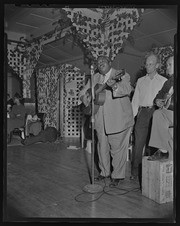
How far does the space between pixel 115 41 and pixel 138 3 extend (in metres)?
0.71

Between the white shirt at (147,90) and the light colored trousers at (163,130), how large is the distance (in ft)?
0.98

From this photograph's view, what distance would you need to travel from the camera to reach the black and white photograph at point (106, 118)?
2271 millimetres

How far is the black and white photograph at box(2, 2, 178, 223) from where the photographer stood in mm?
2271

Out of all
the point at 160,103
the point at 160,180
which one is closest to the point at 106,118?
the point at 160,103

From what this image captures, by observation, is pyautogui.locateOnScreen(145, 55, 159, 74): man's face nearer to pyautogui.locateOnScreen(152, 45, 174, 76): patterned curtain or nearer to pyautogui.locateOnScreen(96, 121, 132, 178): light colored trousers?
pyautogui.locateOnScreen(152, 45, 174, 76): patterned curtain

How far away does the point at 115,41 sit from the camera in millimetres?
2951

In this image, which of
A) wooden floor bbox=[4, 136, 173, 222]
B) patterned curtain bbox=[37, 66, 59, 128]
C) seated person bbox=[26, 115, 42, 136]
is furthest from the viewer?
patterned curtain bbox=[37, 66, 59, 128]

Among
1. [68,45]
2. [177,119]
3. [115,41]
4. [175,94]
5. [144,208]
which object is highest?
[68,45]

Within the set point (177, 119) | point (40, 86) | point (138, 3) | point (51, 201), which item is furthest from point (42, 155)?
point (138, 3)

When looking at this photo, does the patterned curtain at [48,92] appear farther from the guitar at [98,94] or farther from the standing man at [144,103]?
the standing man at [144,103]

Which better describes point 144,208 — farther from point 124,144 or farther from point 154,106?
point 154,106

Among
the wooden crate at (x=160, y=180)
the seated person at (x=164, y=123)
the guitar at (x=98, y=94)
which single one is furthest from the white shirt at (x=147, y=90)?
the wooden crate at (x=160, y=180)

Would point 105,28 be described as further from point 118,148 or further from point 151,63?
point 118,148

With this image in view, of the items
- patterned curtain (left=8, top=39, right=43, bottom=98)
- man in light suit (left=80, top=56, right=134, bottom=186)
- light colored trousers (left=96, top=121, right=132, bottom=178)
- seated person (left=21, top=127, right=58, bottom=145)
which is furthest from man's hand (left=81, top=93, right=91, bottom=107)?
seated person (left=21, top=127, right=58, bottom=145)
